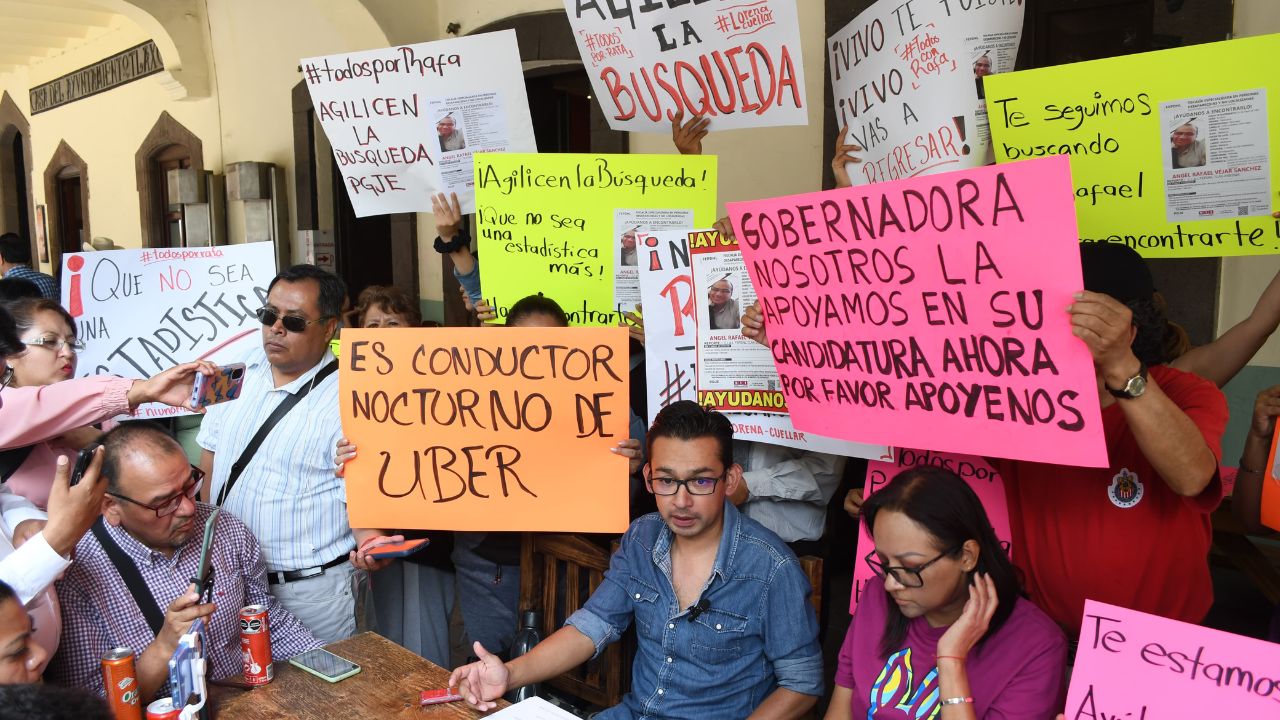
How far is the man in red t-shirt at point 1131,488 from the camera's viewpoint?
176cm

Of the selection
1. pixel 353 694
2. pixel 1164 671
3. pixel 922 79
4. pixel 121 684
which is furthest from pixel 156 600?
pixel 922 79

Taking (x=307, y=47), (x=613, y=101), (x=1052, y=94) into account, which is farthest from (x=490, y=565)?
(x=307, y=47)

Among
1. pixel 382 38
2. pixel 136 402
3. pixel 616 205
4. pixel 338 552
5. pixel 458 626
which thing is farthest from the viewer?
pixel 382 38

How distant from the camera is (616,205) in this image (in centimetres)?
332

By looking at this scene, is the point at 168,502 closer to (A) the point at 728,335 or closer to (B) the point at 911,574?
(A) the point at 728,335

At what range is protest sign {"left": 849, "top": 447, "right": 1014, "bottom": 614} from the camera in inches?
94.9

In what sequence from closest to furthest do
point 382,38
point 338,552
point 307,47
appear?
point 338,552, point 382,38, point 307,47

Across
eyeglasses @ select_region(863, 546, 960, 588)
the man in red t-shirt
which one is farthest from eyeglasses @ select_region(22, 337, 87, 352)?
the man in red t-shirt

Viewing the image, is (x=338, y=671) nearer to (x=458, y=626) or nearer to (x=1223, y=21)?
(x=458, y=626)

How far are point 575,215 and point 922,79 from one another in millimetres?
1245

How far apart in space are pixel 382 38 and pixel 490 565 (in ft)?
18.1

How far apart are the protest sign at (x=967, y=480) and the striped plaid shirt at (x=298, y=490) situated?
1.54m

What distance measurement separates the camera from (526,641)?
2551mm

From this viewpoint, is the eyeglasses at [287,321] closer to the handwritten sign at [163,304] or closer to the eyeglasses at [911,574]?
the handwritten sign at [163,304]
